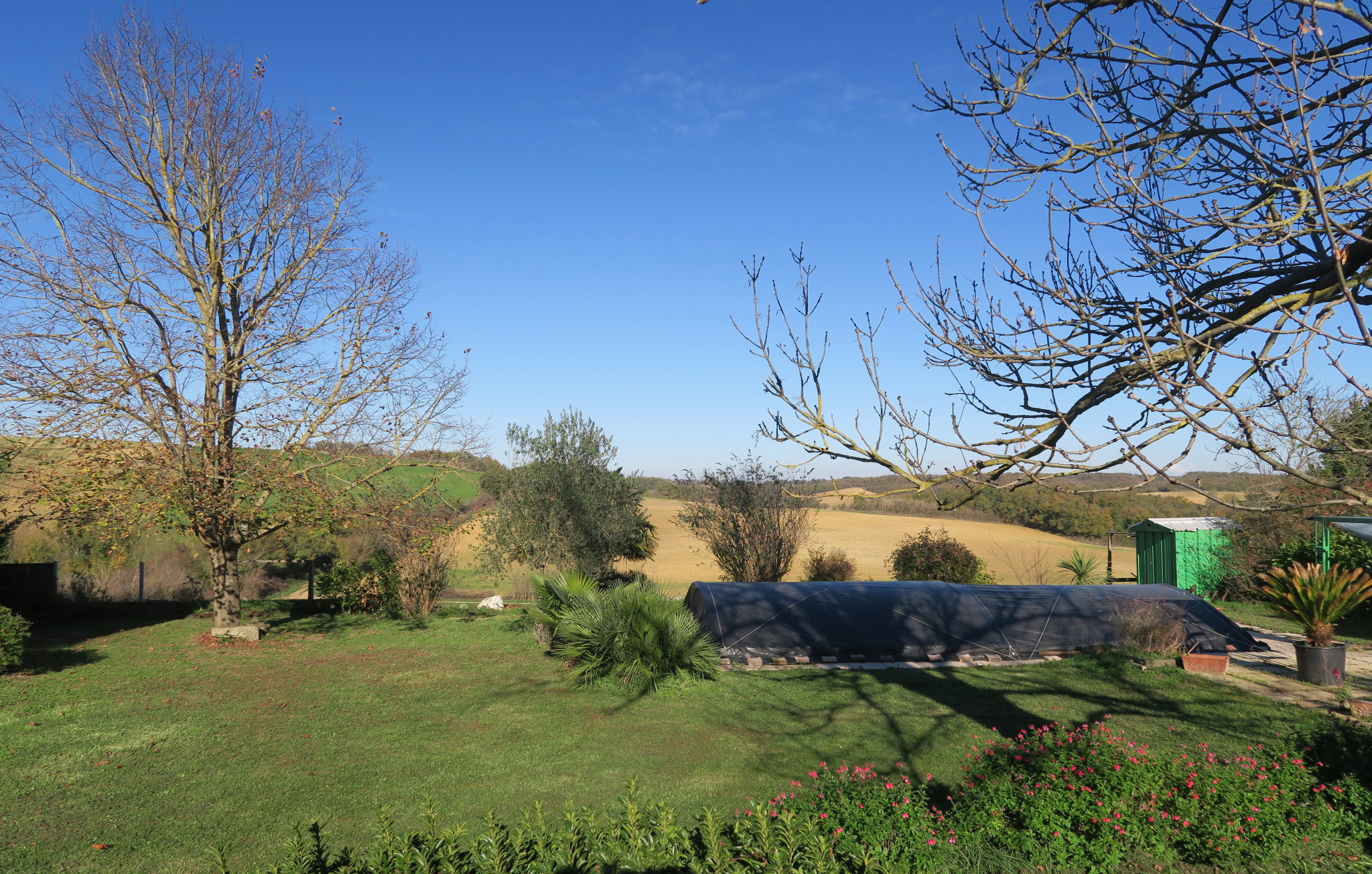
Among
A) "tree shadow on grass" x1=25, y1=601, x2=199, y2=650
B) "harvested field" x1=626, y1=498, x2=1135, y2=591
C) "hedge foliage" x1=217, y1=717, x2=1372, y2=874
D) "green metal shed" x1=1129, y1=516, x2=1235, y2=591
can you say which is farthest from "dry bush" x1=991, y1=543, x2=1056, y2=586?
"tree shadow on grass" x1=25, y1=601, x2=199, y2=650

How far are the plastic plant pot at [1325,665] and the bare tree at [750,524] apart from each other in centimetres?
1046

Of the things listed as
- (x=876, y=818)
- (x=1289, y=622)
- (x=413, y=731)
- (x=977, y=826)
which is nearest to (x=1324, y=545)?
(x=1289, y=622)

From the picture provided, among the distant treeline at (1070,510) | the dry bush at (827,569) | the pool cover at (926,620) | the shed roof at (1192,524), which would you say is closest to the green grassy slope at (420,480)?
the pool cover at (926,620)

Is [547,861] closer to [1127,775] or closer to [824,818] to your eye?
[824,818]

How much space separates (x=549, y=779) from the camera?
632 cm

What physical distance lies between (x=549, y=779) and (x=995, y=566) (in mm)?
21958

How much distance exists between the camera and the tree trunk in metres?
12.2

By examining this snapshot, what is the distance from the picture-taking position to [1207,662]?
10.1 meters

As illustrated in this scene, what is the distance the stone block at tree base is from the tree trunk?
117mm

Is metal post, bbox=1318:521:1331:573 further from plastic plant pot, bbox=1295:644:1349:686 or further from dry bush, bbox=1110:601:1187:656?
plastic plant pot, bbox=1295:644:1349:686

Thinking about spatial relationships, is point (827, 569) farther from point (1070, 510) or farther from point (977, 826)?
point (1070, 510)

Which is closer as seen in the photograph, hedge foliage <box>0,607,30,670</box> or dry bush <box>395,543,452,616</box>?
hedge foliage <box>0,607,30,670</box>

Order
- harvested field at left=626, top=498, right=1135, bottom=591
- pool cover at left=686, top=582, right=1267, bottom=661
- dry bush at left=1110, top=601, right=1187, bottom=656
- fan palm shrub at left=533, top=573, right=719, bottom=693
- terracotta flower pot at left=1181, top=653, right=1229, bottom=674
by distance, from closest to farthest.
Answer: fan palm shrub at left=533, top=573, right=719, bottom=693
terracotta flower pot at left=1181, top=653, right=1229, bottom=674
dry bush at left=1110, top=601, right=1187, bottom=656
pool cover at left=686, top=582, right=1267, bottom=661
harvested field at left=626, top=498, right=1135, bottom=591

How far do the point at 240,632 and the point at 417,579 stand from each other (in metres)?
3.68
